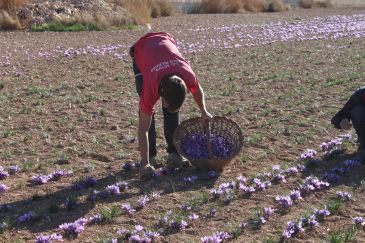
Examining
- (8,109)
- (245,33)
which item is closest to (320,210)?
(8,109)

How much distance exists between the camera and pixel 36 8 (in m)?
24.8

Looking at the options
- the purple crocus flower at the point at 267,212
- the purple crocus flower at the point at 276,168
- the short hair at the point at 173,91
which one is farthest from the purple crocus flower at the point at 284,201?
the short hair at the point at 173,91

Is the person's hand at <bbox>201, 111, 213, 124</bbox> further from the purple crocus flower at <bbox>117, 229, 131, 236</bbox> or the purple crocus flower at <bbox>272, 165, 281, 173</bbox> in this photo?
the purple crocus flower at <bbox>117, 229, 131, 236</bbox>

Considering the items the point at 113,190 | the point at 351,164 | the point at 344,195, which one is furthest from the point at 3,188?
the point at 351,164

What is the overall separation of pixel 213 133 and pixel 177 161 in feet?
1.78

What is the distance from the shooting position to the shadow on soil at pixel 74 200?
5512 mm

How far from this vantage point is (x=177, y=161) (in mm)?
7004

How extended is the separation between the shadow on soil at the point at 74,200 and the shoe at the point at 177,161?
0.31 ft

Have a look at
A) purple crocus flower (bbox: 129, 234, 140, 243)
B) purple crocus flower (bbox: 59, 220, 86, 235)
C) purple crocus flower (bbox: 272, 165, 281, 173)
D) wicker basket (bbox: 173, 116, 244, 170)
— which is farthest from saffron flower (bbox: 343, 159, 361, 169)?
purple crocus flower (bbox: 59, 220, 86, 235)

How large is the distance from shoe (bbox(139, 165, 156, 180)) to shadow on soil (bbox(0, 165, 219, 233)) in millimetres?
61

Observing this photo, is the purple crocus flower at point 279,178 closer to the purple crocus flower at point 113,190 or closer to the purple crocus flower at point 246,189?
the purple crocus flower at point 246,189

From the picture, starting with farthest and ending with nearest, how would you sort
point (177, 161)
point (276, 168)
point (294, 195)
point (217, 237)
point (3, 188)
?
point (177, 161)
point (276, 168)
point (3, 188)
point (294, 195)
point (217, 237)

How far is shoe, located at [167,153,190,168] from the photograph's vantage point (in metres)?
6.98

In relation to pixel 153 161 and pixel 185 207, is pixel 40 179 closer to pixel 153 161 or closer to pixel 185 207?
pixel 153 161
